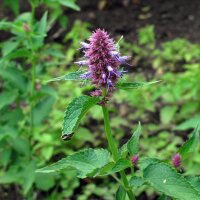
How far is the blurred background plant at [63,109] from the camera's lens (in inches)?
119

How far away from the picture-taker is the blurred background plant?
303cm

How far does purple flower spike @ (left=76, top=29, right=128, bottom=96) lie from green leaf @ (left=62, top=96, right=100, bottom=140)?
70 millimetres

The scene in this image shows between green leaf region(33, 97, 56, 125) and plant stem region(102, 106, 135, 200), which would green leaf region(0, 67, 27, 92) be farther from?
plant stem region(102, 106, 135, 200)

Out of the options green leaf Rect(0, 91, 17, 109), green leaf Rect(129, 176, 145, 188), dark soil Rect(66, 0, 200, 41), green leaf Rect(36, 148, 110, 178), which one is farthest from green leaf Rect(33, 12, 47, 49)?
dark soil Rect(66, 0, 200, 41)

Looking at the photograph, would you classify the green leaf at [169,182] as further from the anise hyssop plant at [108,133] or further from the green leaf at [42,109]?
the green leaf at [42,109]

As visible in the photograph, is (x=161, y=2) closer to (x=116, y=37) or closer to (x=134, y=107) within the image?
(x=116, y=37)

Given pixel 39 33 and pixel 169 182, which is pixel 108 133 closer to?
pixel 169 182

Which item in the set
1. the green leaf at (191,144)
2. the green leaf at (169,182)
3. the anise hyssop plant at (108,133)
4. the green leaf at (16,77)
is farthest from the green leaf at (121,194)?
the green leaf at (16,77)

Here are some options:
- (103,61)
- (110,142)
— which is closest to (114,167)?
(110,142)

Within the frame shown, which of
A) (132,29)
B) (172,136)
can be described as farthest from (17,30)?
(132,29)

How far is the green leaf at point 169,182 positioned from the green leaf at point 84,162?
169 mm

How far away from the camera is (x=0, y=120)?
10.3ft

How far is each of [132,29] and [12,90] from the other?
2.73 m

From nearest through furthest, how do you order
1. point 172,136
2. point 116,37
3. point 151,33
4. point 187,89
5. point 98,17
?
point 172,136 → point 187,89 → point 151,33 → point 116,37 → point 98,17
